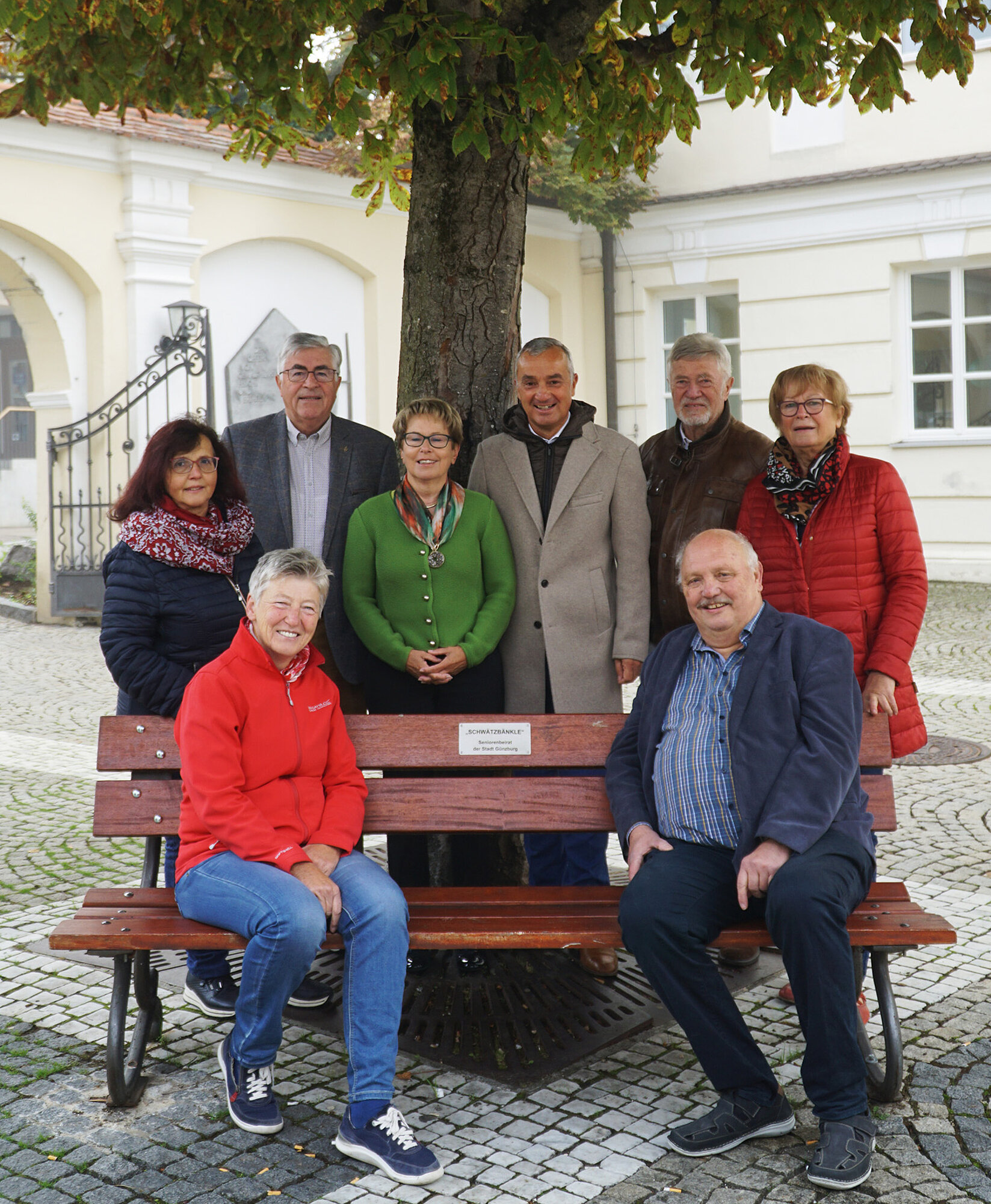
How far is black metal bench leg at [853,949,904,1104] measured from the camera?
3.49 metres

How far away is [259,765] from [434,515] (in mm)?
1168

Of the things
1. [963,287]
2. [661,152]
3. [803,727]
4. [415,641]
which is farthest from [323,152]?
[803,727]

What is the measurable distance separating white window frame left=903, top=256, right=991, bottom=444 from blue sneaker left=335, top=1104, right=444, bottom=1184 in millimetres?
13430

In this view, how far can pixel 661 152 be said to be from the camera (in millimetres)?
16891

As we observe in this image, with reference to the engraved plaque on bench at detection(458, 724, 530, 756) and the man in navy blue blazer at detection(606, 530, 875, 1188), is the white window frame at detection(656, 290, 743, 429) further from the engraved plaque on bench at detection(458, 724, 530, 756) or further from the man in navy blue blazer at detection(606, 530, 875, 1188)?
the man in navy blue blazer at detection(606, 530, 875, 1188)

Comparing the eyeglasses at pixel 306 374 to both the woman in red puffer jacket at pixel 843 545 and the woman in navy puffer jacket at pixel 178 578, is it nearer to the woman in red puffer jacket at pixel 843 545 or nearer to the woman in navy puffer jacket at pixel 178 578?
the woman in navy puffer jacket at pixel 178 578

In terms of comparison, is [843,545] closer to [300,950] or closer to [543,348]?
[543,348]

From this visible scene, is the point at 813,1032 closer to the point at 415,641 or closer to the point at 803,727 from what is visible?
the point at 803,727

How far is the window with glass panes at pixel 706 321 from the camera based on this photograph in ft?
57.1

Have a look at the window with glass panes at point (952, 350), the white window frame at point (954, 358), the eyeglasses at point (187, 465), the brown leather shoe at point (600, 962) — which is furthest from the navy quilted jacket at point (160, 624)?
the window with glass panes at point (952, 350)

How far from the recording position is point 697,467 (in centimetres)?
462

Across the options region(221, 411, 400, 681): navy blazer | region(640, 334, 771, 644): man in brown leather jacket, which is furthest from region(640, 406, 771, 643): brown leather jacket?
region(221, 411, 400, 681): navy blazer

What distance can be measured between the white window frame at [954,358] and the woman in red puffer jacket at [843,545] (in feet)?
38.8

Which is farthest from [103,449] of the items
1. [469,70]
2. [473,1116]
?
[473,1116]
